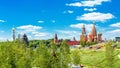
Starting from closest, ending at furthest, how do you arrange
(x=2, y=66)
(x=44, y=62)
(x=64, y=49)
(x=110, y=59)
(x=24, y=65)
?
(x=2, y=66) → (x=24, y=65) → (x=44, y=62) → (x=110, y=59) → (x=64, y=49)

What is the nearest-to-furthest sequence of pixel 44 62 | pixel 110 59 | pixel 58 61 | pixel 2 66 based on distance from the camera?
pixel 2 66 < pixel 44 62 < pixel 58 61 < pixel 110 59

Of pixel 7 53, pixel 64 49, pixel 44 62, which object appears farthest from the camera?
pixel 64 49

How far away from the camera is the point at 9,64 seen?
66.0 metres

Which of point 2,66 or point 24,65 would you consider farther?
point 24,65

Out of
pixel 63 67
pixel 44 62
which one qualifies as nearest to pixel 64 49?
pixel 63 67

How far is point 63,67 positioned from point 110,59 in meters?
16.4

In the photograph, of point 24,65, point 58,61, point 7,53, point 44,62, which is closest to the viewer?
point 7,53

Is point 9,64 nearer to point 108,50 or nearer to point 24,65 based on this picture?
point 24,65

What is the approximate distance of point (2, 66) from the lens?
63156 millimetres

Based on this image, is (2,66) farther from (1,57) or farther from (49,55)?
(49,55)

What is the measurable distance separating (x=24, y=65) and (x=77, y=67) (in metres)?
44.8

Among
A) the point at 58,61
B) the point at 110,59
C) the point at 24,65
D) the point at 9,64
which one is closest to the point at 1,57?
the point at 9,64

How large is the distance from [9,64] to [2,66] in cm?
300

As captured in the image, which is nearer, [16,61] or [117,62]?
[16,61]
